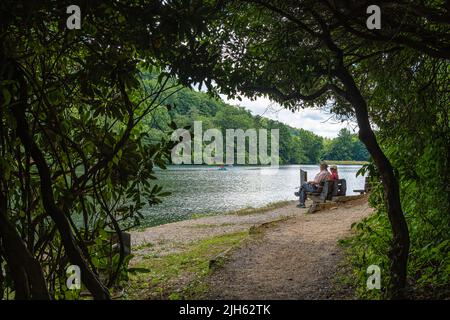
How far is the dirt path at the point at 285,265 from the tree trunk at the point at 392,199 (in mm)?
1153

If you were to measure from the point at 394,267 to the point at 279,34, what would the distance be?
263cm

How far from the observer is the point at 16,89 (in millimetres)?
2014

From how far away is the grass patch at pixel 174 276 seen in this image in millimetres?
5928

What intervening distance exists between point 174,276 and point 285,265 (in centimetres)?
202

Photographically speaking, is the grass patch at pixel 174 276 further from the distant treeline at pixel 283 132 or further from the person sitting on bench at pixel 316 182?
the distant treeline at pixel 283 132

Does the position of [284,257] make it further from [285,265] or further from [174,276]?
[174,276]

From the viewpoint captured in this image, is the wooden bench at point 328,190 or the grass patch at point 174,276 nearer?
the grass patch at point 174,276

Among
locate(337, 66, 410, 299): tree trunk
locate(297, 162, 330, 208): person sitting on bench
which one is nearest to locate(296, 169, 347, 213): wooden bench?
locate(297, 162, 330, 208): person sitting on bench

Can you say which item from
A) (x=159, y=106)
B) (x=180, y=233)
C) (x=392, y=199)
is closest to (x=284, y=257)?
(x=392, y=199)

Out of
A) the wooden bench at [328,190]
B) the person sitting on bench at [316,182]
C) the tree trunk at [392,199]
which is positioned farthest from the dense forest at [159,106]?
the person sitting on bench at [316,182]

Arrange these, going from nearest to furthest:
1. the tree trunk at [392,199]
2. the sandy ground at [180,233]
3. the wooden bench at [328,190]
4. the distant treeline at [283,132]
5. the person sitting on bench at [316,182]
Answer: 1. the tree trunk at [392,199]
2. the sandy ground at [180,233]
3. the wooden bench at [328,190]
4. the person sitting on bench at [316,182]
5. the distant treeline at [283,132]

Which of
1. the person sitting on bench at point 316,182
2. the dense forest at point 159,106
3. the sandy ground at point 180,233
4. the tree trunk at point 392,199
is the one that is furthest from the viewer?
the person sitting on bench at point 316,182

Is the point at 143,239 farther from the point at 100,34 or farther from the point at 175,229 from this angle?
the point at 100,34
